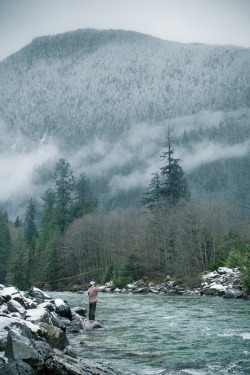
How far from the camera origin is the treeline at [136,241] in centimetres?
4266

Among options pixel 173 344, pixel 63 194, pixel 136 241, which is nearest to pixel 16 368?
pixel 173 344

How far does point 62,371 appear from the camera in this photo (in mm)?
6820

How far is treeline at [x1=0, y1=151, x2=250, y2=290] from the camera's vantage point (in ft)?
140

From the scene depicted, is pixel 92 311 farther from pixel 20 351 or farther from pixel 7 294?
pixel 20 351

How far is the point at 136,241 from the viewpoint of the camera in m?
52.3

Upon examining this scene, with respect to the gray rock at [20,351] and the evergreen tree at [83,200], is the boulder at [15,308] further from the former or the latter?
the evergreen tree at [83,200]

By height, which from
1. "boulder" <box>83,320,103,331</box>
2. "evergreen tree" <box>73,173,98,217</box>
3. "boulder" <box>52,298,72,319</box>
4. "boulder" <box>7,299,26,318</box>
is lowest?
"boulder" <box>83,320,103,331</box>

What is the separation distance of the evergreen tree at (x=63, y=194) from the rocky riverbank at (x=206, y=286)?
31.2m

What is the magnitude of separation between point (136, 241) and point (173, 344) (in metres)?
40.9

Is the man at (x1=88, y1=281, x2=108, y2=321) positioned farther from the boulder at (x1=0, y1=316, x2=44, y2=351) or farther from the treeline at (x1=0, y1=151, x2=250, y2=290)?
the treeline at (x1=0, y1=151, x2=250, y2=290)

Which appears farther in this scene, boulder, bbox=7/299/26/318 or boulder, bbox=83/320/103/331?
boulder, bbox=83/320/103/331

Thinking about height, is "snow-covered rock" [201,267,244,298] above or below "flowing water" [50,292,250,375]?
below

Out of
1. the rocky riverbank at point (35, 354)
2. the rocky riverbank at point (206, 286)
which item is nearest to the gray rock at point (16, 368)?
the rocky riverbank at point (35, 354)

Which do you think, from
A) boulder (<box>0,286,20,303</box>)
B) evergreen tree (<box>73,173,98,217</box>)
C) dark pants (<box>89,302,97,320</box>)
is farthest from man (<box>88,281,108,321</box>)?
evergreen tree (<box>73,173,98,217</box>)
